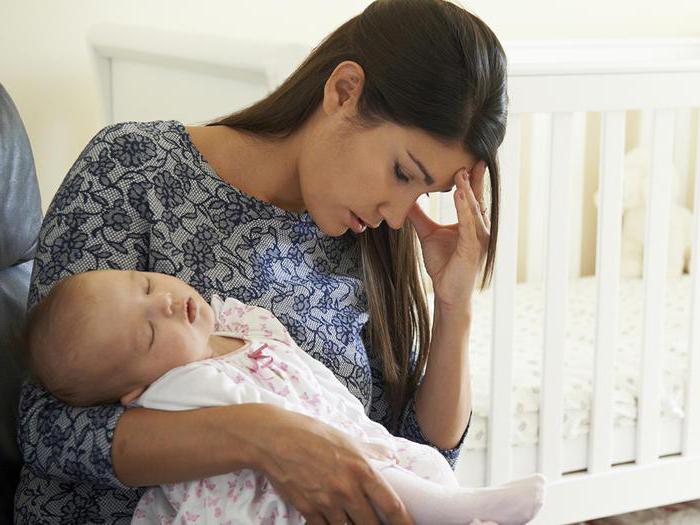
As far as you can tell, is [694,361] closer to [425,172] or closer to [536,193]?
[536,193]

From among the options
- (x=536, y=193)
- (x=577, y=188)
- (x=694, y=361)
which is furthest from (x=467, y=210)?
(x=577, y=188)

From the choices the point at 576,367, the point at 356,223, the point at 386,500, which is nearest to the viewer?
the point at 386,500

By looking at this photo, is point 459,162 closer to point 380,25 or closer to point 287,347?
point 380,25

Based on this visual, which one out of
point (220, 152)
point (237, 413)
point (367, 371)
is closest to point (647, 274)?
point (367, 371)

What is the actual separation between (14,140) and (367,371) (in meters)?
0.57

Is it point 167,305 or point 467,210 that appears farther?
point 467,210

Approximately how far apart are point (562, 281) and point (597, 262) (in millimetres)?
84

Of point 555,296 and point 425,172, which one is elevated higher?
point 425,172

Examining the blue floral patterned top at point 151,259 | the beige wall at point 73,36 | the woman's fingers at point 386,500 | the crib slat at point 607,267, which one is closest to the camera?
the woman's fingers at point 386,500

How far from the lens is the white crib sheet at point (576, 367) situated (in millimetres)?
2088

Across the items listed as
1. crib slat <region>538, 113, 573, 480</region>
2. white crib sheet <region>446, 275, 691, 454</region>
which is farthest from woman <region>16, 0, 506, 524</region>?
white crib sheet <region>446, 275, 691, 454</region>

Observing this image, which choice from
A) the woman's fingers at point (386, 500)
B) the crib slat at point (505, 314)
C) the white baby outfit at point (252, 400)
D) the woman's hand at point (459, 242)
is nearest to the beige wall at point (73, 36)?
the crib slat at point (505, 314)

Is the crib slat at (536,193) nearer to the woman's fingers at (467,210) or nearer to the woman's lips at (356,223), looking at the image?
the woman's fingers at (467,210)

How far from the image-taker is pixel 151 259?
1.33 m
